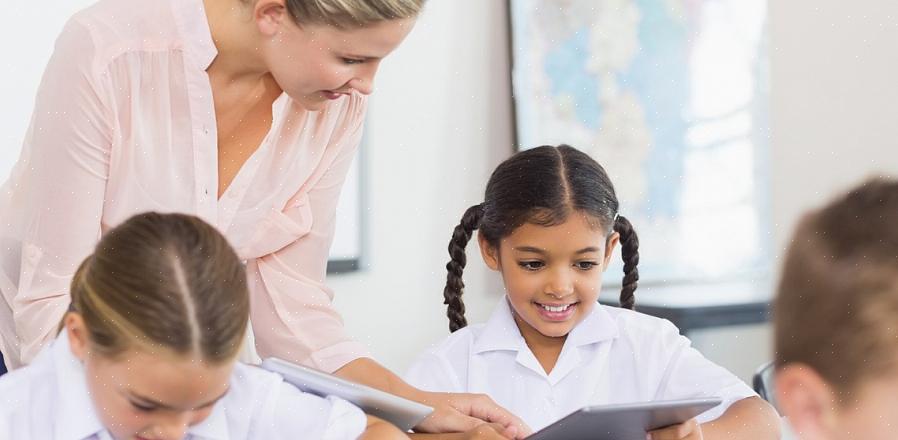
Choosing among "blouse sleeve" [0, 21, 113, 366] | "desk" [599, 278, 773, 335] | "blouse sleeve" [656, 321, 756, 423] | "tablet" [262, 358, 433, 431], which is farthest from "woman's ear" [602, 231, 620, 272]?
"desk" [599, 278, 773, 335]

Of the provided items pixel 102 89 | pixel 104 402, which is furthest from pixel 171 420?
pixel 102 89

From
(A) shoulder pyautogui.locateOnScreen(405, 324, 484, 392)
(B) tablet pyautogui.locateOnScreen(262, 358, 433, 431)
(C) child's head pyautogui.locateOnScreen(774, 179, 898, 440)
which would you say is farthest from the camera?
(A) shoulder pyautogui.locateOnScreen(405, 324, 484, 392)

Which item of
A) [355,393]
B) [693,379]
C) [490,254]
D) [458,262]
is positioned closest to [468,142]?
[458,262]

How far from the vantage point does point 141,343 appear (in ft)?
3.67

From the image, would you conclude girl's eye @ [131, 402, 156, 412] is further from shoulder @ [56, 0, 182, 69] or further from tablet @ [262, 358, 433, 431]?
shoulder @ [56, 0, 182, 69]

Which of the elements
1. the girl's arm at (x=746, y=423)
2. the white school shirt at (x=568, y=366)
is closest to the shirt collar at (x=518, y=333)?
the white school shirt at (x=568, y=366)

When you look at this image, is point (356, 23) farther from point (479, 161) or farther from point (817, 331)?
point (479, 161)

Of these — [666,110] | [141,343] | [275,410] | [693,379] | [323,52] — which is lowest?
[693,379]

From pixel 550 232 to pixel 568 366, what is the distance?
209 mm

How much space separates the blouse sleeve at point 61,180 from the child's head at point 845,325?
83 centimetres

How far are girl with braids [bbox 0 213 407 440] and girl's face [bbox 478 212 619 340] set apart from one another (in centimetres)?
59

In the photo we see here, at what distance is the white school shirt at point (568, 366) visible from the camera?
1.70 meters

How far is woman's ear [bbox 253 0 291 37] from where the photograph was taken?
1.29 m

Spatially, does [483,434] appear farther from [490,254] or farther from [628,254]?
[628,254]
